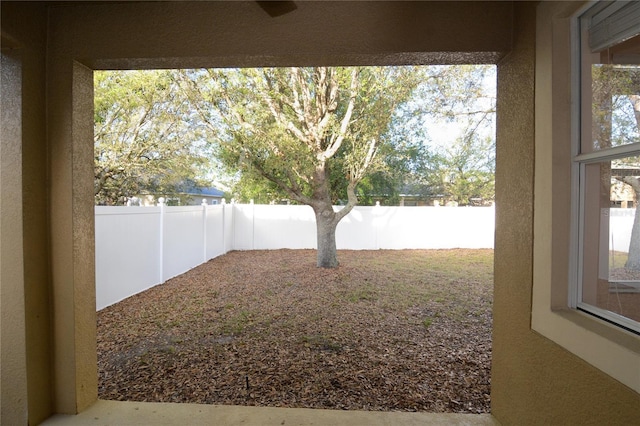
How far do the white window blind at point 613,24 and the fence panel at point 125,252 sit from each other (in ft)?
19.1

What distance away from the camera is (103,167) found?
10.6 meters

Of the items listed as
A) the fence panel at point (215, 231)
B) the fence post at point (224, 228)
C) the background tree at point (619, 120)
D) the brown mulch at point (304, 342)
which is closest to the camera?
the background tree at point (619, 120)

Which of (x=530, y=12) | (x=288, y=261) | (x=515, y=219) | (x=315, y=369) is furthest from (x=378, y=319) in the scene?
(x=288, y=261)

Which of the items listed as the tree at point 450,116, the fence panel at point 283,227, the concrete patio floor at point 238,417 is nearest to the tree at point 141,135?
the fence panel at point 283,227

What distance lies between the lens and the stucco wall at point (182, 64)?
2.28 metres

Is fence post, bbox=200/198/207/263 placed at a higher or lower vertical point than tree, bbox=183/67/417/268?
lower

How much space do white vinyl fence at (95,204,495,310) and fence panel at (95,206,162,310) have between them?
18 mm

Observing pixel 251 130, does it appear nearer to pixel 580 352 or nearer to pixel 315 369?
pixel 315 369

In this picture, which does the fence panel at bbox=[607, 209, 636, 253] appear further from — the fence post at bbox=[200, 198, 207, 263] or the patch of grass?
the fence post at bbox=[200, 198, 207, 263]

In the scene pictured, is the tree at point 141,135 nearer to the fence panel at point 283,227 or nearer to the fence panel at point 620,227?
the fence panel at point 283,227

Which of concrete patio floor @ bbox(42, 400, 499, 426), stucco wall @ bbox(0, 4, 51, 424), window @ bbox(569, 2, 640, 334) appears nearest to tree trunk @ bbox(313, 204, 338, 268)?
concrete patio floor @ bbox(42, 400, 499, 426)

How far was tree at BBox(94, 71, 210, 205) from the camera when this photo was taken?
943cm

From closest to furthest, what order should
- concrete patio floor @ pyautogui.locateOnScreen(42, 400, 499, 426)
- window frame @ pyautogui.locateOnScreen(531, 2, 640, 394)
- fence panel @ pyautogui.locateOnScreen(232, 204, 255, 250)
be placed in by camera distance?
window frame @ pyautogui.locateOnScreen(531, 2, 640, 394) < concrete patio floor @ pyautogui.locateOnScreen(42, 400, 499, 426) < fence panel @ pyautogui.locateOnScreen(232, 204, 255, 250)

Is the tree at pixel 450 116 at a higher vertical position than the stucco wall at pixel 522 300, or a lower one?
higher
